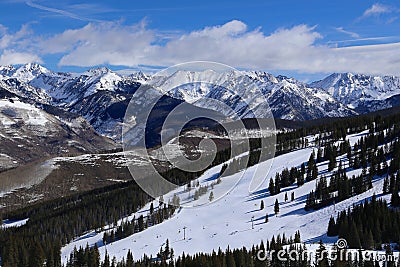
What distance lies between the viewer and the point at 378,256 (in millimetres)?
86188

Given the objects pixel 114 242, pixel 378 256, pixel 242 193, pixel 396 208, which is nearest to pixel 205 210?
pixel 242 193

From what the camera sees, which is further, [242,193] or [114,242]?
[242,193]

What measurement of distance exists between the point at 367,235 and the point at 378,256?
12.8m

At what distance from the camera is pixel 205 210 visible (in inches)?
6693

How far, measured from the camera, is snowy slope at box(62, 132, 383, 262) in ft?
429

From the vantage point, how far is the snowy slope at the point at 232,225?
130875 mm

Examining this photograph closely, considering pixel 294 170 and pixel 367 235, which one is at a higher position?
pixel 294 170

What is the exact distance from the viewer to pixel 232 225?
146250 millimetres

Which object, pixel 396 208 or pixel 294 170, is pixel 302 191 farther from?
pixel 396 208

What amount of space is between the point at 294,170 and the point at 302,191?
655 inches

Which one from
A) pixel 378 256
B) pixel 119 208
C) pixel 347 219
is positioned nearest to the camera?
pixel 378 256

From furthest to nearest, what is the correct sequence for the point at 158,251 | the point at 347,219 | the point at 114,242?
1. the point at 114,242
2. the point at 158,251
3. the point at 347,219

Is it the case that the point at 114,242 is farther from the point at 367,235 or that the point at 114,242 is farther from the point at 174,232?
the point at 367,235

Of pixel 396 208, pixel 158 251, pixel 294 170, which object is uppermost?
pixel 294 170
